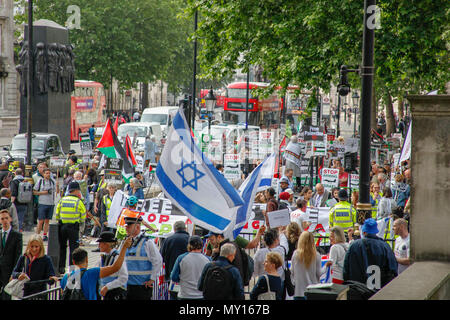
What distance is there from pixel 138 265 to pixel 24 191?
7.86 metres

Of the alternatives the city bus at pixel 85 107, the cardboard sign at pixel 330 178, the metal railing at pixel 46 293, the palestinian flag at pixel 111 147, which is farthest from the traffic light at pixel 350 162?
the city bus at pixel 85 107

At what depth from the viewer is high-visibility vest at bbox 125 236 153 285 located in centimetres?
857

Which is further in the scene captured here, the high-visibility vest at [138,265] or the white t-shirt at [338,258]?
the white t-shirt at [338,258]

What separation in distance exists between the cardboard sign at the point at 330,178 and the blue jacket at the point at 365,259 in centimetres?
899

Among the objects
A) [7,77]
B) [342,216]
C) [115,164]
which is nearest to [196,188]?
[342,216]

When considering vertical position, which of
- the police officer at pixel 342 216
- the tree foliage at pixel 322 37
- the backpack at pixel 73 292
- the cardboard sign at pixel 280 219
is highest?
the tree foliage at pixel 322 37

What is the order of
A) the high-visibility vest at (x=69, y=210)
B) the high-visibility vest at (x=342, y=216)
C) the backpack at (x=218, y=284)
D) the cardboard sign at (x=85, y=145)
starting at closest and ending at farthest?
the backpack at (x=218, y=284), the high-visibility vest at (x=342, y=216), the high-visibility vest at (x=69, y=210), the cardboard sign at (x=85, y=145)

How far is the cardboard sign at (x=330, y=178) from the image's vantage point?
17.3 m

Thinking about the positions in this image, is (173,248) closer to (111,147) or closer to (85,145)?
(111,147)

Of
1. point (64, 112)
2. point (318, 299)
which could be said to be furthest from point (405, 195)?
point (64, 112)

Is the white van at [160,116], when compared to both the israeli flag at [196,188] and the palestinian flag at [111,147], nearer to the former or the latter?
Result: the palestinian flag at [111,147]

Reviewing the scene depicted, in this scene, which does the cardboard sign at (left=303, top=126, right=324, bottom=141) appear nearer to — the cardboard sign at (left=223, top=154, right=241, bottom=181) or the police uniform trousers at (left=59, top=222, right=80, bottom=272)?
the cardboard sign at (left=223, top=154, right=241, bottom=181)

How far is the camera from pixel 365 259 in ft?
27.1
